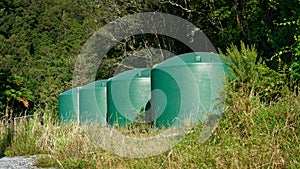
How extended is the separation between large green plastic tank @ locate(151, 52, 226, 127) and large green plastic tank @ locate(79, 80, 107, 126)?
4.29 m

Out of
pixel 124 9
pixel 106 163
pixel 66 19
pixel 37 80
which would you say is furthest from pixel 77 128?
pixel 66 19

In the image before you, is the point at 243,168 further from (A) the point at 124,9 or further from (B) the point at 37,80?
(B) the point at 37,80

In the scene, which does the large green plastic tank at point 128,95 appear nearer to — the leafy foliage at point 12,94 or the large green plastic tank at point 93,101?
the large green plastic tank at point 93,101

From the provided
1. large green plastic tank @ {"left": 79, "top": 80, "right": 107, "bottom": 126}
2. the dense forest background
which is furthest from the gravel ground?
large green plastic tank @ {"left": 79, "top": 80, "right": 107, "bottom": 126}

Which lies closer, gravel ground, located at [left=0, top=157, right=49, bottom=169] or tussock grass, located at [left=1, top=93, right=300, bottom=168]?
tussock grass, located at [left=1, top=93, right=300, bottom=168]

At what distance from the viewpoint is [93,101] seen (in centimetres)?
1494

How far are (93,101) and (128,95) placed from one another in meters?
2.87

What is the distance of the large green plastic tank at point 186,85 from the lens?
9.55 meters

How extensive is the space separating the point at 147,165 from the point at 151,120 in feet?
18.1

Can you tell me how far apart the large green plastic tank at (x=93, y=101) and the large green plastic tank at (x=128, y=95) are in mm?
1341

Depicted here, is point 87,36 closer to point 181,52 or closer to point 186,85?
point 181,52

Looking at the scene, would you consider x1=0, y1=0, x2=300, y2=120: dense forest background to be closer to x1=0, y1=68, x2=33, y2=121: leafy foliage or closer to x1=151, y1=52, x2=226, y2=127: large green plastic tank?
x1=0, y1=68, x2=33, y2=121: leafy foliage

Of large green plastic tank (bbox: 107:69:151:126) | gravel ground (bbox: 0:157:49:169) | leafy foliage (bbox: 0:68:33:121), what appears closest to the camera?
gravel ground (bbox: 0:157:49:169)

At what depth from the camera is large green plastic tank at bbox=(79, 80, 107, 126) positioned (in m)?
14.5
